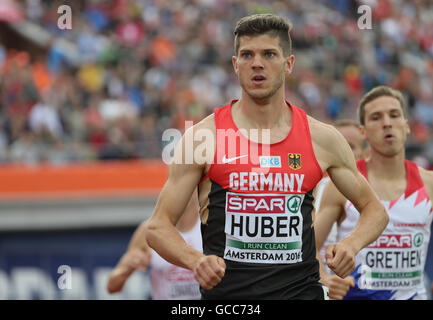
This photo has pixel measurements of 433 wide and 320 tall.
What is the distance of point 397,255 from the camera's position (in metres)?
5.91

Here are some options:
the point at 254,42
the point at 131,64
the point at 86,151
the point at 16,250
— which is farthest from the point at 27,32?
the point at 254,42

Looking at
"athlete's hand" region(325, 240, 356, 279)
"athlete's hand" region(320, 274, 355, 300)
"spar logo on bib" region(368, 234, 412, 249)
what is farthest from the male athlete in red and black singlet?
"spar logo on bib" region(368, 234, 412, 249)

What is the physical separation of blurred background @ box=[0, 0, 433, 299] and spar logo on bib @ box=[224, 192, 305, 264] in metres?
6.37

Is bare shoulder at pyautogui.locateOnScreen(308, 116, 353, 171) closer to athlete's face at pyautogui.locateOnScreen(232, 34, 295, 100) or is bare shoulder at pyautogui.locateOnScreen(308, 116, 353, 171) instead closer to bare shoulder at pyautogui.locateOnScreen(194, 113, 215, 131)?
athlete's face at pyautogui.locateOnScreen(232, 34, 295, 100)

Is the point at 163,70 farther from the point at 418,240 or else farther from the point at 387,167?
the point at 418,240

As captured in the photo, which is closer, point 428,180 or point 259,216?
point 259,216

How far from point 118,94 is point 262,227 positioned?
31.0 ft

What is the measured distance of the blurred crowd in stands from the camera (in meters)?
12.0

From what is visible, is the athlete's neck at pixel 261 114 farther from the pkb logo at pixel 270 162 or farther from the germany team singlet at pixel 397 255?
the germany team singlet at pixel 397 255

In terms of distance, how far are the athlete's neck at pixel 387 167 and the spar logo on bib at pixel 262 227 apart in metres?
2.11

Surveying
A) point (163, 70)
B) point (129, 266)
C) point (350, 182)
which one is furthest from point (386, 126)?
point (163, 70)
